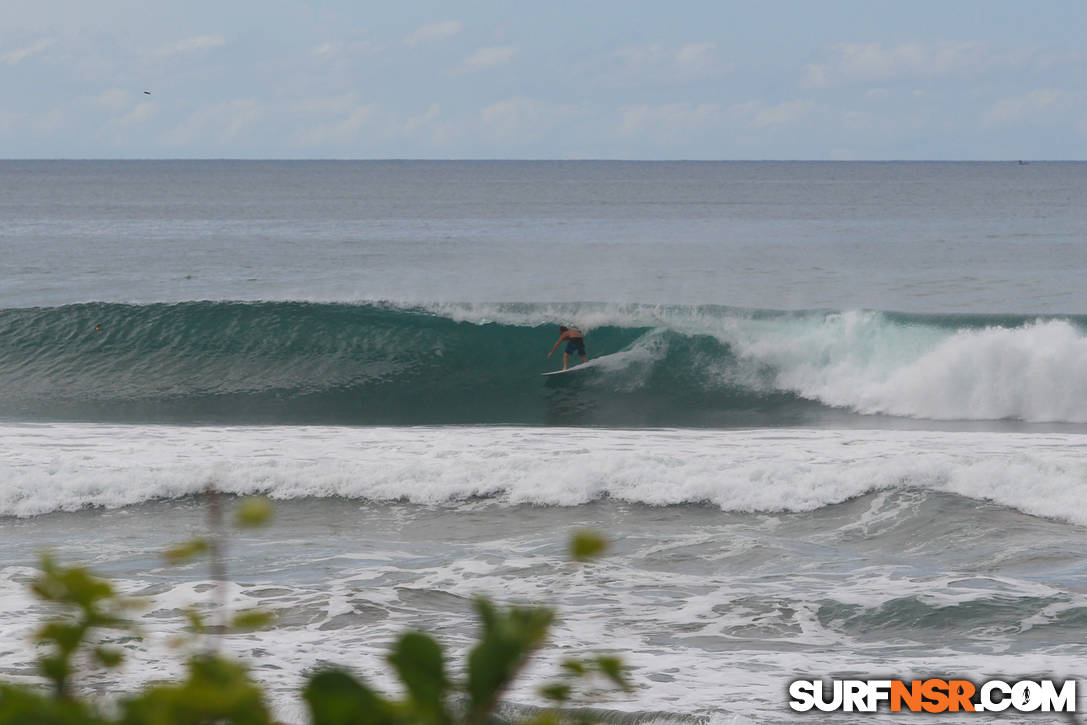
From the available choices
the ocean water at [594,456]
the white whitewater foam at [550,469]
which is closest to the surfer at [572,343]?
the ocean water at [594,456]

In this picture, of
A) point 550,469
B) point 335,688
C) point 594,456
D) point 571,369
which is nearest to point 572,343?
point 571,369

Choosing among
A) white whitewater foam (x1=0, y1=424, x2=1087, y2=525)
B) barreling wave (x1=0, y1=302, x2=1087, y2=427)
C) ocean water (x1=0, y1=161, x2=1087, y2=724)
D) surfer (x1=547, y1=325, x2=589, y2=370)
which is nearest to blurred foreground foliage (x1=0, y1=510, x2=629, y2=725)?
ocean water (x1=0, y1=161, x2=1087, y2=724)

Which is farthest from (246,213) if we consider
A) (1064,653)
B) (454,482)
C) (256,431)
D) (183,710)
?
(183,710)

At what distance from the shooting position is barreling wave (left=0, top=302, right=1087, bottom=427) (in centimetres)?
1938

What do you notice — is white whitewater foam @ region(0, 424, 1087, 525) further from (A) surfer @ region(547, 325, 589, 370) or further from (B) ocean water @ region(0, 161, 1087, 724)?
(A) surfer @ region(547, 325, 589, 370)

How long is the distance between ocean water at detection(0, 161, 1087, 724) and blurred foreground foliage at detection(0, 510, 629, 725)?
9 centimetres

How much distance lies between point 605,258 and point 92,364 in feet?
75.6

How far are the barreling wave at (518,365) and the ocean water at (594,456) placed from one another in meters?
0.10

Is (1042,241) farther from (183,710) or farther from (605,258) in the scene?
(183,710)

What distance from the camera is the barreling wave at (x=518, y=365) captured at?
19.4 m

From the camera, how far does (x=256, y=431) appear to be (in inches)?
668

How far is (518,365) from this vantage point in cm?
2248

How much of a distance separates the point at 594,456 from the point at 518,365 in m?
8.95

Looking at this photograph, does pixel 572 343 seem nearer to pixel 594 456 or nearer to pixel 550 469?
pixel 594 456
